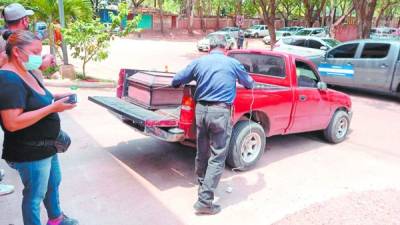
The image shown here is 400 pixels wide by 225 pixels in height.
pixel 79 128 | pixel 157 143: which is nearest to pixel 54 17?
pixel 79 128

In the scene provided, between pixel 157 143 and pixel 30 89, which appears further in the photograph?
pixel 157 143

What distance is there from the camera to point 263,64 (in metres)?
5.85

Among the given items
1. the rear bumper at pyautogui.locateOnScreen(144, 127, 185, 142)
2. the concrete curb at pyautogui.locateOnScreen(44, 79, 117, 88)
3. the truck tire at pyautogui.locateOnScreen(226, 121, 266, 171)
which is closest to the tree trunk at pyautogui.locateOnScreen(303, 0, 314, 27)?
the concrete curb at pyautogui.locateOnScreen(44, 79, 117, 88)

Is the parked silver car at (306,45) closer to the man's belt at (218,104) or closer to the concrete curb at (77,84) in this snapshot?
the concrete curb at (77,84)

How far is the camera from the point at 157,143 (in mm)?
5984

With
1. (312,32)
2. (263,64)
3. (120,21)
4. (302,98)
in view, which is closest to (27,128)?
(263,64)

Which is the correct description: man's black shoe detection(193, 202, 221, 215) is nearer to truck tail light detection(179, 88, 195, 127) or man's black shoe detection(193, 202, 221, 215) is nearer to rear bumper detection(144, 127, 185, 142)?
rear bumper detection(144, 127, 185, 142)

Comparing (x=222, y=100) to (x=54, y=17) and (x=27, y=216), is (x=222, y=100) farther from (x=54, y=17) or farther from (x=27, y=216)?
(x=54, y=17)

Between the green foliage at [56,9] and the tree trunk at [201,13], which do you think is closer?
the green foliage at [56,9]

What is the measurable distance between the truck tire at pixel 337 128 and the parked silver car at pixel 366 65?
14.0 feet

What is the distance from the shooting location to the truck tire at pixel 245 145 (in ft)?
15.8

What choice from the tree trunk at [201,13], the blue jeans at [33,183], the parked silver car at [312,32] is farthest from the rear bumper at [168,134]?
the tree trunk at [201,13]

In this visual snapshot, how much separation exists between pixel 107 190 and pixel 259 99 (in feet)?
7.40

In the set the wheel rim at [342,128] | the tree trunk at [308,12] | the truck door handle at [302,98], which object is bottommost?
the wheel rim at [342,128]
